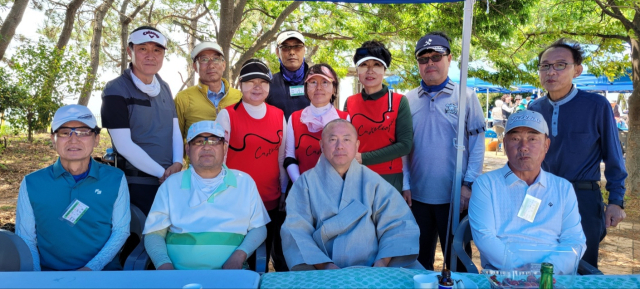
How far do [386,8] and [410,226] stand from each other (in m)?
6.56

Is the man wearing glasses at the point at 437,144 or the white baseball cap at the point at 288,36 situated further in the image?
the white baseball cap at the point at 288,36

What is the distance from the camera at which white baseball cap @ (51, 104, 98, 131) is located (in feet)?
7.83

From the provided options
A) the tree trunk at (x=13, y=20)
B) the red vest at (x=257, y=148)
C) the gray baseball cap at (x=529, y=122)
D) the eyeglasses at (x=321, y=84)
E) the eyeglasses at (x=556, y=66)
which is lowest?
the red vest at (x=257, y=148)

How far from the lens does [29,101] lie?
938 cm

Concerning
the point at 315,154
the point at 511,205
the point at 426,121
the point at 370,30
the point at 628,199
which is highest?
the point at 370,30

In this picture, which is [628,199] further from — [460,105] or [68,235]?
[68,235]

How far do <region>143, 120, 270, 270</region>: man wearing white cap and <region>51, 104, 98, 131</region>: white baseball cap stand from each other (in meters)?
0.56

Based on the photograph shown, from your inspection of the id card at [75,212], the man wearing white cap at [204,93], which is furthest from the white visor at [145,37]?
the id card at [75,212]

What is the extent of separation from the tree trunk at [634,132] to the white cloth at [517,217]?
6.22 metres

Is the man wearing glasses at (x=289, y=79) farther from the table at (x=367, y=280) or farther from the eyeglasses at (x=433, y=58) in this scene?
the table at (x=367, y=280)

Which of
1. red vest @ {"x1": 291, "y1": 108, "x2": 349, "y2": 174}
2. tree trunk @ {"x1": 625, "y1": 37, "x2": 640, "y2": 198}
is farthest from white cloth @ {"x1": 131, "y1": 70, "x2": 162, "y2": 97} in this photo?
tree trunk @ {"x1": 625, "y1": 37, "x2": 640, "y2": 198}

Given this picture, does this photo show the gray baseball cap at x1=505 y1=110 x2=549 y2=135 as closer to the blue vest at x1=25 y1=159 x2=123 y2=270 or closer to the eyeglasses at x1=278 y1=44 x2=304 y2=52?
the eyeglasses at x1=278 y1=44 x2=304 y2=52

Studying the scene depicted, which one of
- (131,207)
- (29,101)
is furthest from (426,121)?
(29,101)

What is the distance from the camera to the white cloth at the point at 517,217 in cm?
232
